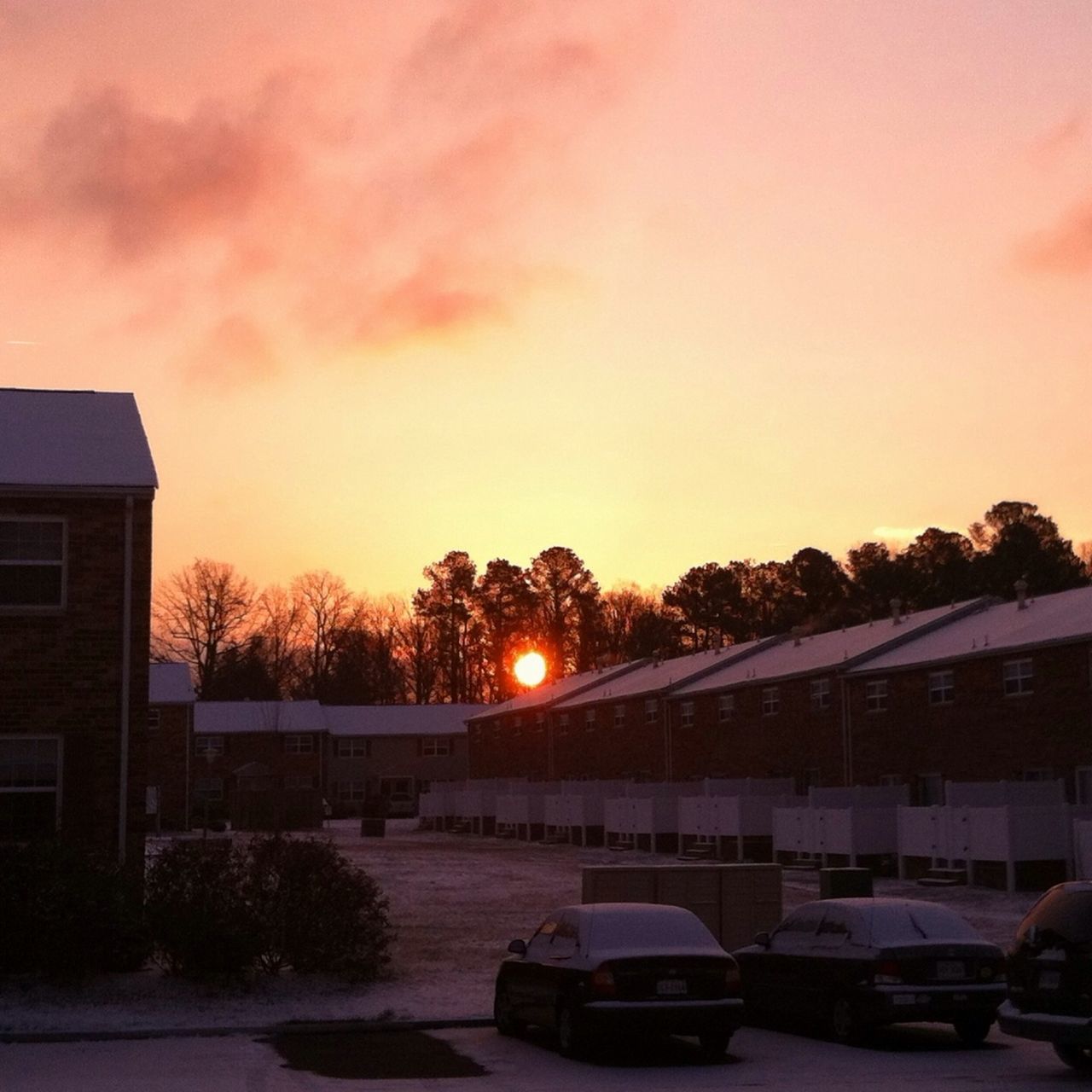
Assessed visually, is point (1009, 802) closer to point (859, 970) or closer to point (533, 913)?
point (533, 913)

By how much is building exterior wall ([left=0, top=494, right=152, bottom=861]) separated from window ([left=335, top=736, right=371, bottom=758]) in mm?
81118

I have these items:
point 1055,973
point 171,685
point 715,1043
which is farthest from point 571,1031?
point 171,685

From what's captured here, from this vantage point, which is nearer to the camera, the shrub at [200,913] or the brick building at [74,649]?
the shrub at [200,913]

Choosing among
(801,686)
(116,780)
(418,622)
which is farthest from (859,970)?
(418,622)

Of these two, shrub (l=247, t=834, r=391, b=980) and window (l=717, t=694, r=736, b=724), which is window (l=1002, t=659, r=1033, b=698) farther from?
shrub (l=247, t=834, r=391, b=980)

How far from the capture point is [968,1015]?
51.5ft

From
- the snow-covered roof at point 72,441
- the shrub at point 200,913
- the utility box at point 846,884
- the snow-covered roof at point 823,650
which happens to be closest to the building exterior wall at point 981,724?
the snow-covered roof at point 823,650

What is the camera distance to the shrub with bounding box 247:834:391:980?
19828mm

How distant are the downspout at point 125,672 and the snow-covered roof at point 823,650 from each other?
102 feet

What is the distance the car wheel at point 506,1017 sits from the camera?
1716 cm

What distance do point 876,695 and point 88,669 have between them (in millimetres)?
30700

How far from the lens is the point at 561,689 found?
82062 mm

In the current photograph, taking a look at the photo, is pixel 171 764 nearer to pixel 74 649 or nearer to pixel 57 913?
pixel 74 649

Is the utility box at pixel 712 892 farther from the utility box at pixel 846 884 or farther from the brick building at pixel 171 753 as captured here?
the brick building at pixel 171 753
